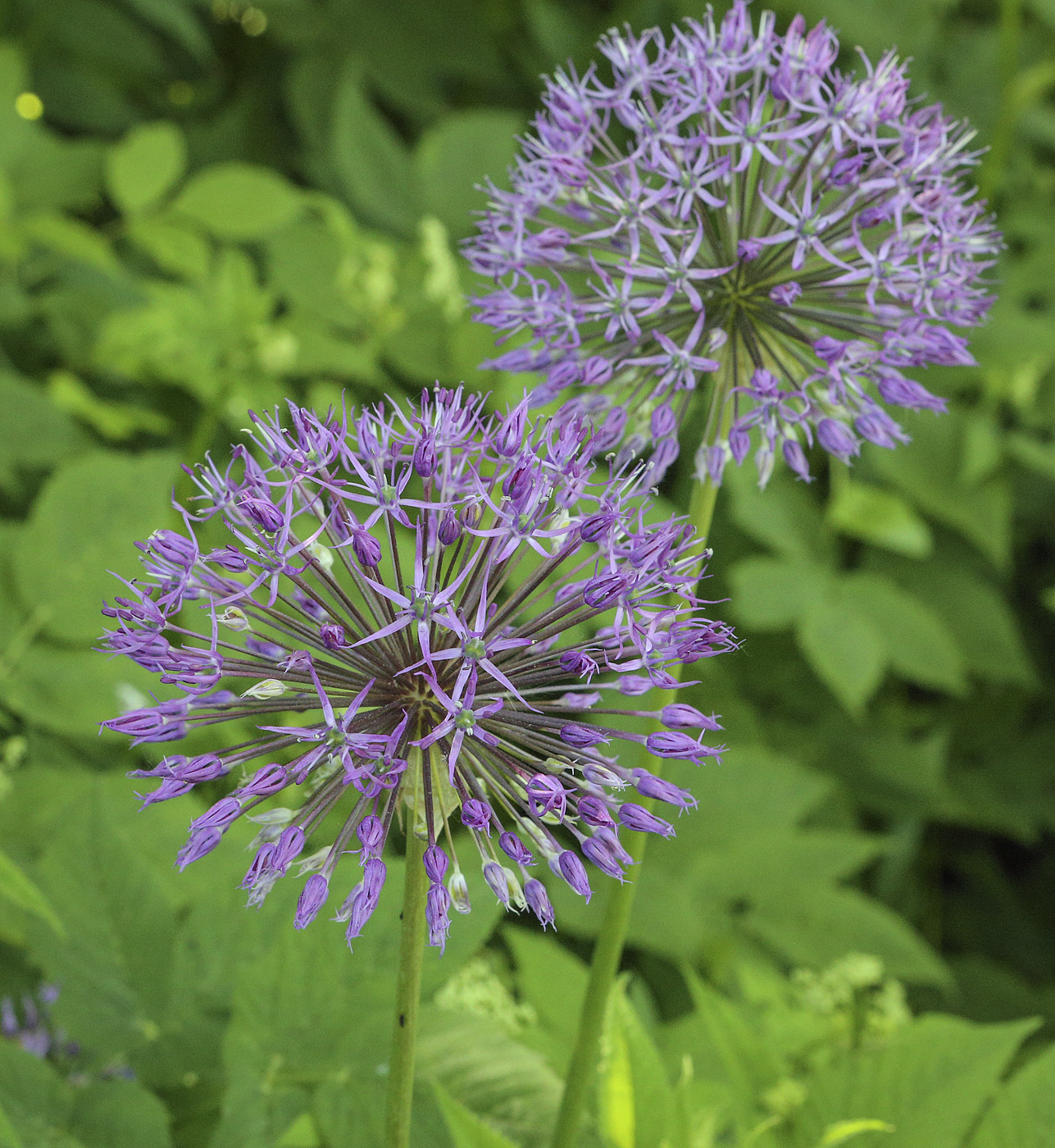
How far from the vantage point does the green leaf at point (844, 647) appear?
12.0 ft

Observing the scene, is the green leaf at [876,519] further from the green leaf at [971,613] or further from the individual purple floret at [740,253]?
the individual purple floret at [740,253]

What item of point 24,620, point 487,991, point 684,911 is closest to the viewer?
point 487,991

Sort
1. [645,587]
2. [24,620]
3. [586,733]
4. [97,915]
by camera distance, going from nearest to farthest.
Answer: [586,733] < [645,587] < [97,915] < [24,620]

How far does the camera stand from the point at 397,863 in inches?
87.0

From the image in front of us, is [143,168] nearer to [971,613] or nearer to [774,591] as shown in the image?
[774,591]

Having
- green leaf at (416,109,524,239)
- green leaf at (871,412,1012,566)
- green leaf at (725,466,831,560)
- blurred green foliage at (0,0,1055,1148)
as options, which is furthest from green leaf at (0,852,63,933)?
green leaf at (871,412,1012,566)

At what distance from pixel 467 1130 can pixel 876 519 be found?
294cm

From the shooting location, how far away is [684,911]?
10.1ft

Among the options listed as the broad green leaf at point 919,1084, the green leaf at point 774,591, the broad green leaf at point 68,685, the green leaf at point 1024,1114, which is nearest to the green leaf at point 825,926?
the green leaf at point 774,591

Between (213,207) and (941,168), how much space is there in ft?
8.89

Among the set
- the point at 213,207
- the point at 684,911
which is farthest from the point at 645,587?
the point at 213,207

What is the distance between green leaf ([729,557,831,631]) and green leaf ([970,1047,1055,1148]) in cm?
171

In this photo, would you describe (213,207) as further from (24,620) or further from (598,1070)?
(598,1070)

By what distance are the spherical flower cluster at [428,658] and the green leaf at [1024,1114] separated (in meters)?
1.05
